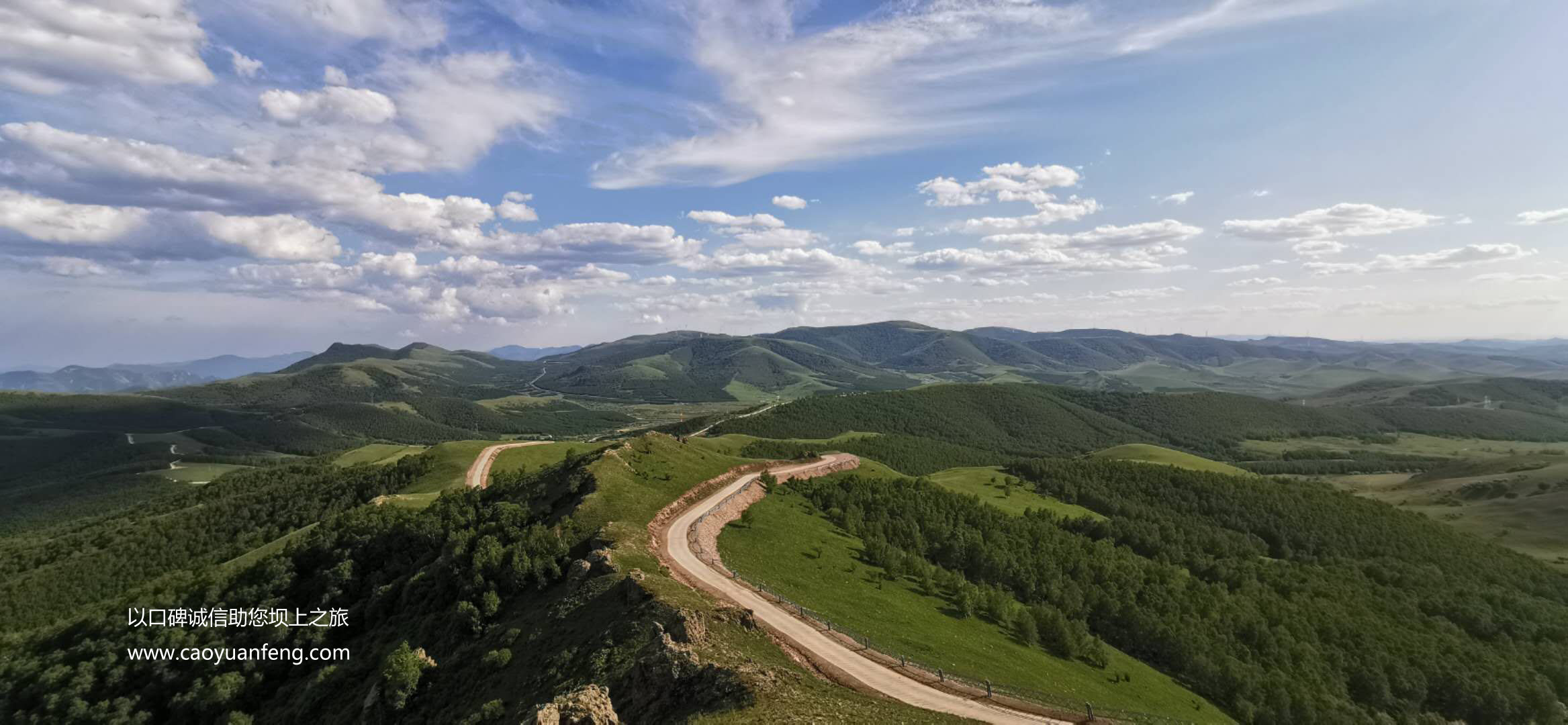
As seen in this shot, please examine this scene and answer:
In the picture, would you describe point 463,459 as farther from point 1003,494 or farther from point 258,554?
point 1003,494

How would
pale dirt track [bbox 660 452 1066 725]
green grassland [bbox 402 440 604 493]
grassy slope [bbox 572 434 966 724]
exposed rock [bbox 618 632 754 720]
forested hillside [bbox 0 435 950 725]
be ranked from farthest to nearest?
green grassland [bbox 402 440 604 493] < pale dirt track [bbox 660 452 1066 725] < forested hillside [bbox 0 435 950 725] < exposed rock [bbox 618 632 754 720] < grassy slope [bbox 572 434 966 724]

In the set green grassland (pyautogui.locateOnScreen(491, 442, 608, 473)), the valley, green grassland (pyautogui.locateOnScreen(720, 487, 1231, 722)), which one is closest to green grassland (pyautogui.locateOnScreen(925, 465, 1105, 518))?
the valley

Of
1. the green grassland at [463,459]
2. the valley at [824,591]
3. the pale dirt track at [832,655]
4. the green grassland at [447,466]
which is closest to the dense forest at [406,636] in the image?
the valley at [824,591]

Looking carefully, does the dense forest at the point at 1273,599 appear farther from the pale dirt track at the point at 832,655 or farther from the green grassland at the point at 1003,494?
the pale dirt track at the point at 832,655

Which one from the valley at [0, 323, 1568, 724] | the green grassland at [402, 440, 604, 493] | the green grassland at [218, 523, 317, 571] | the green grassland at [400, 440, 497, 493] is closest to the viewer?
the valley at [0, 323, 1568, 724]

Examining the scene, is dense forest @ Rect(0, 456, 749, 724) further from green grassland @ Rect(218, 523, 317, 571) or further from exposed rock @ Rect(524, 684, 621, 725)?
green grassland @ Rect(218, 523, 317, 571)

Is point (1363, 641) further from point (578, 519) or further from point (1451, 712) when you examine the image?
point (578, 519)

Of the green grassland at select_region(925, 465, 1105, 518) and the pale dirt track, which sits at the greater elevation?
the pale dirt track
